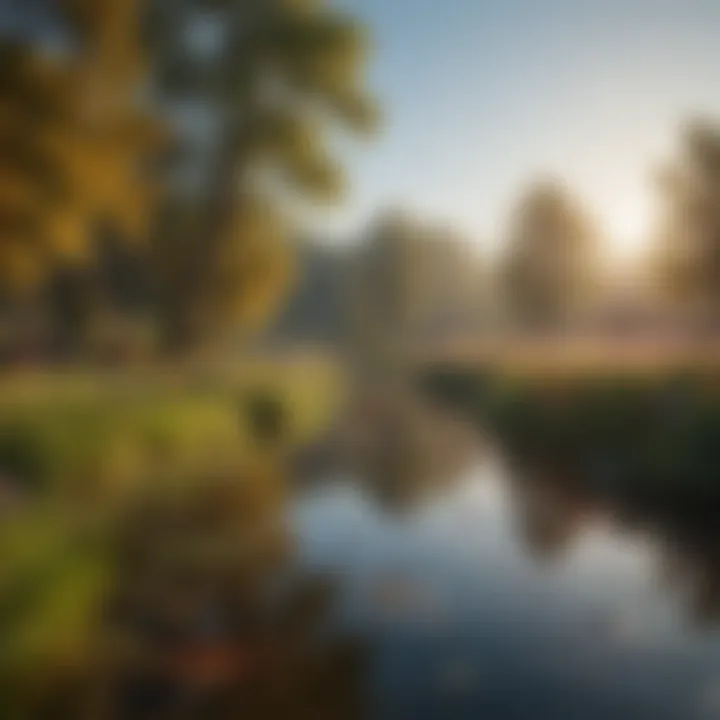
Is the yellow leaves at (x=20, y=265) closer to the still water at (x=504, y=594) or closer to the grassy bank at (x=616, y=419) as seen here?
the still water at (x=504, y=594)

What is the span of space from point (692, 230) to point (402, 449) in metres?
1.13

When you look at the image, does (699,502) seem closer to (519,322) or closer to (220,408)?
(519,322)

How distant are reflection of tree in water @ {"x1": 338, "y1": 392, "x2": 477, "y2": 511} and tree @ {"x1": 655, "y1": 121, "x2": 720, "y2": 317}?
81 cm

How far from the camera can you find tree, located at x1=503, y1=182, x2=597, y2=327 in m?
2.24

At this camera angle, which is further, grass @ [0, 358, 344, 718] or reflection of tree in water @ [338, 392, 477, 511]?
reflection of tree in water @ [338, 392, 477, 511]

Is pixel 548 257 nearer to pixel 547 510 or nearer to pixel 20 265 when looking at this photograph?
pixel 547 510

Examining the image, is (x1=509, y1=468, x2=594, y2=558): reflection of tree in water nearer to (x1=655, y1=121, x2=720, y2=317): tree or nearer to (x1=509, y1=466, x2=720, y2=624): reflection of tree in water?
(x1=509, y1=466, x2=720, y2=624): reflection of tree in water

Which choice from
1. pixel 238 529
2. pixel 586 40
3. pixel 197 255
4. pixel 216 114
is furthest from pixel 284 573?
pixel 586 40

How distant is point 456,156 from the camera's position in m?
2.25

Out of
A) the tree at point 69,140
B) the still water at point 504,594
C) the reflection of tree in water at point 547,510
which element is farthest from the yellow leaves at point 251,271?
the reflection of tree in water at point 547,510

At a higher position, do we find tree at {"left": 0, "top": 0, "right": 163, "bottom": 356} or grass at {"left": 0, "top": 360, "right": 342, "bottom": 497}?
tree at {"left": 0, "top": 0, "right": 163, "bottom": 356}

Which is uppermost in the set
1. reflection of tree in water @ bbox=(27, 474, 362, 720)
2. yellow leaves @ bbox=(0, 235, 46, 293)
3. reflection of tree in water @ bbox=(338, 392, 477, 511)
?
yellow leaves @ bbox=(0, 235, 46, 293)

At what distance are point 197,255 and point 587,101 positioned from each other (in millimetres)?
1266

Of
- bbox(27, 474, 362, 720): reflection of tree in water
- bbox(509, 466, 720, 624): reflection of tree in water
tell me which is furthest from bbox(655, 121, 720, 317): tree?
bbox(27, 474, 362, 720): reflection of tree in water
